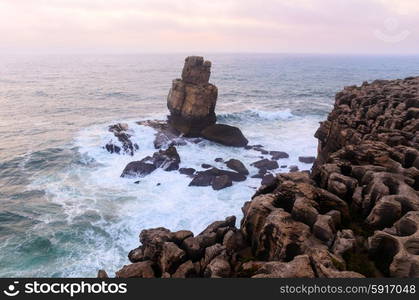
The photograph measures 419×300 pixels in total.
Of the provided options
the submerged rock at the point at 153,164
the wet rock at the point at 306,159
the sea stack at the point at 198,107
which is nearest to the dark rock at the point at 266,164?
the wet rock at the point at 306,159

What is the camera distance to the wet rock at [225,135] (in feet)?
173

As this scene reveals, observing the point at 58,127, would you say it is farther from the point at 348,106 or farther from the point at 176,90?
the point at 348,106

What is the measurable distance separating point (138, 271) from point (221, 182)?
23.6m

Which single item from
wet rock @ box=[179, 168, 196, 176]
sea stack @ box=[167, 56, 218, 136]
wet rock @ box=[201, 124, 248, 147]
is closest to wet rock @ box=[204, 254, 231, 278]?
wet rock @ box=[179, 168, 196, 176]

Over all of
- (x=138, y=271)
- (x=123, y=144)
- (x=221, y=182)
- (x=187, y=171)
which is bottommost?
(x=187, y=171)

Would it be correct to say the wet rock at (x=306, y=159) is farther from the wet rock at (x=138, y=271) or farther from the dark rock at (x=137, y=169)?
the wet rock at (x=138, y=271)

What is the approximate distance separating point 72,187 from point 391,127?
33.9m

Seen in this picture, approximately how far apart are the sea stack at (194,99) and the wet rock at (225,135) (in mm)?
1834

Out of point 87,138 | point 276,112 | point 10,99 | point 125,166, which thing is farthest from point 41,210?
point 10,99

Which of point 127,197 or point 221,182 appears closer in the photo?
point 127,197

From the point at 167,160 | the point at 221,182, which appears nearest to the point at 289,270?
the point at 221,182

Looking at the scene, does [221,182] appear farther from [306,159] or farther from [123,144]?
[123,144]

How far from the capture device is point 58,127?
2527 inches

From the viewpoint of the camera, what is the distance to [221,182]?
37781mm
